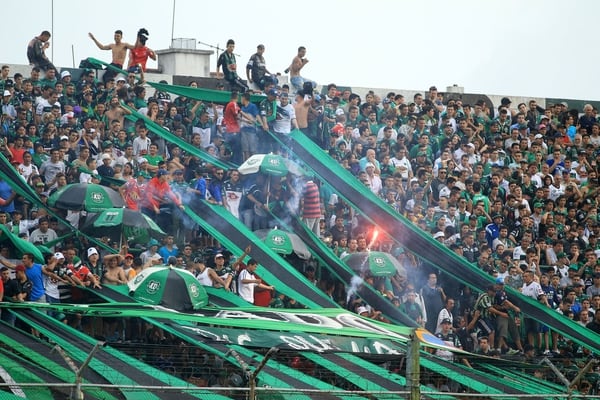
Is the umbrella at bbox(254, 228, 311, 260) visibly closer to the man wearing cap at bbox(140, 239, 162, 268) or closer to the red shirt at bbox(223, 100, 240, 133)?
the man wearing cap at bbox(140, 239, 162, 268)

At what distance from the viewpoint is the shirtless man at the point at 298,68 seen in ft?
88.5

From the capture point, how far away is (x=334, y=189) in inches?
935

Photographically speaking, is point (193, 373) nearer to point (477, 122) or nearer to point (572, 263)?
point (572, 263)

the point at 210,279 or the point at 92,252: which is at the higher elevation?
the point at 92,252

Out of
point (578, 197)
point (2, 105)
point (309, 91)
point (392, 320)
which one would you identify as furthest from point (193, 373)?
point (578, 197)

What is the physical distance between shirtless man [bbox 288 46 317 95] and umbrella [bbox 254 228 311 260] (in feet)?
19.9

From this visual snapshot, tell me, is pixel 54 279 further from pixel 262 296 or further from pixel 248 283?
pixel 262 296

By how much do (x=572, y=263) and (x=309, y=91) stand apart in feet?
18.0

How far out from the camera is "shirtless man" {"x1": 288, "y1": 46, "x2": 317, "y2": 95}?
2697 cm

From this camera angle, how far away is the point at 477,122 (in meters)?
28.1

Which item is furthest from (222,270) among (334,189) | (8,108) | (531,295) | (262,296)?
(531,295)

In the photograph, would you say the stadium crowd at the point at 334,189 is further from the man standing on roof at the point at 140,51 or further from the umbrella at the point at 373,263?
the man standing on roof at the point at 140,51

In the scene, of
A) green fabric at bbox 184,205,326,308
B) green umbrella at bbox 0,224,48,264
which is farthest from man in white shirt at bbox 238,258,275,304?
green umbrella at bbox 0,224,48,264

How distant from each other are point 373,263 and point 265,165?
231 centimetres
